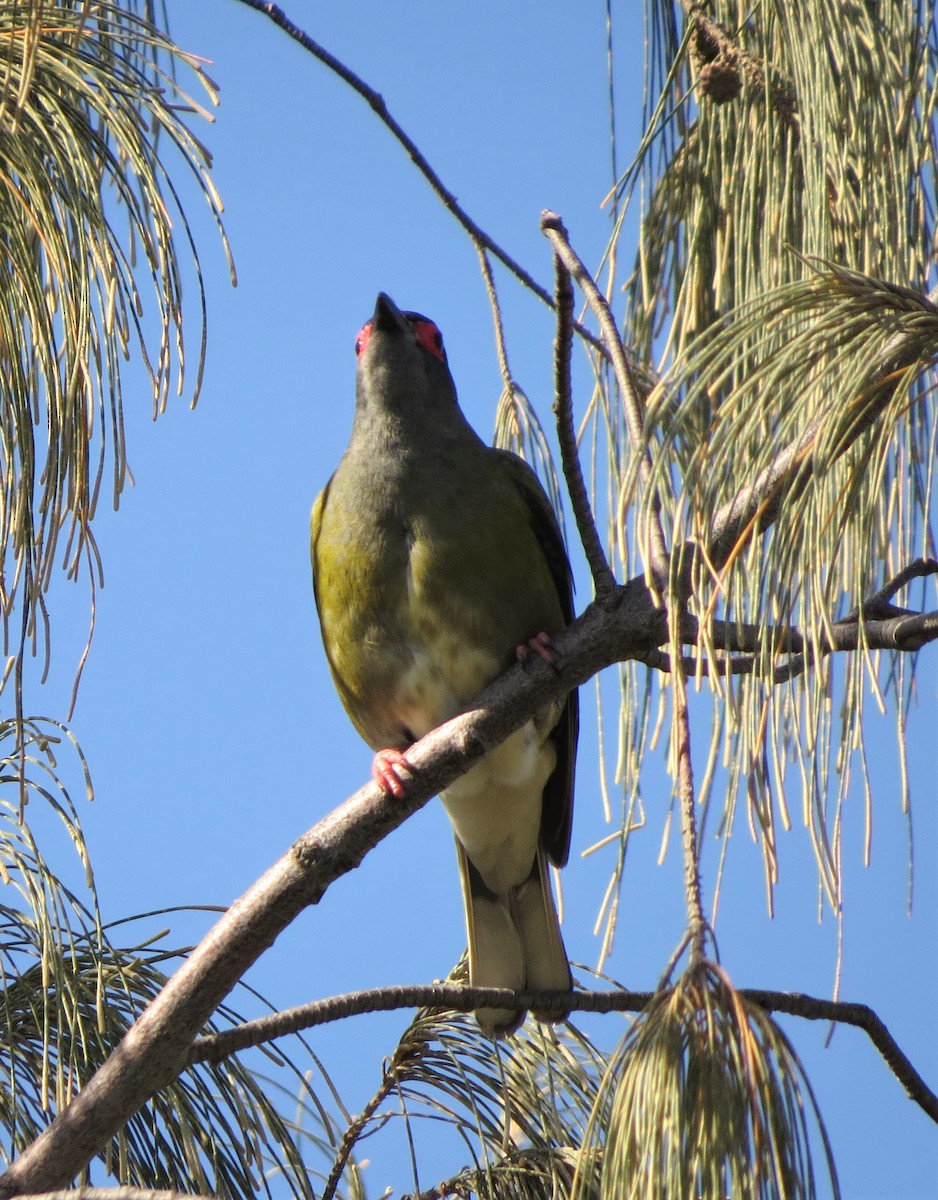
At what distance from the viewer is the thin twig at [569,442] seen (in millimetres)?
1848

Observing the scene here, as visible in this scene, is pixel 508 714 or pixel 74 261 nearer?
pixel 74 261

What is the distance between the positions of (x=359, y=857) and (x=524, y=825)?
4.37 feet

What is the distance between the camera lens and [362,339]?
370cm

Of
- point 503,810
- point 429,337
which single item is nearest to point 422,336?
point 429,337

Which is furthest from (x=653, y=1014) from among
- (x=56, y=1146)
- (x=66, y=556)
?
(x=66, y=556)

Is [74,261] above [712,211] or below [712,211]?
below

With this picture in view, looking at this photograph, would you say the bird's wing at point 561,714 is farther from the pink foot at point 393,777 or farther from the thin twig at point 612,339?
the thin twig at point 612,339

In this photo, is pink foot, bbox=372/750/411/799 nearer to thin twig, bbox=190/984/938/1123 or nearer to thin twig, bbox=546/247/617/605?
thin twig, bbox=190/984/938/1123

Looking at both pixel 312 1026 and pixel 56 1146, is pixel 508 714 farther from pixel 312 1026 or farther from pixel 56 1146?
pixel 56 1146

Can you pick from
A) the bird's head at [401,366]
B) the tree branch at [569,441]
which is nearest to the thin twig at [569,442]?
the tree branch at [569,441]

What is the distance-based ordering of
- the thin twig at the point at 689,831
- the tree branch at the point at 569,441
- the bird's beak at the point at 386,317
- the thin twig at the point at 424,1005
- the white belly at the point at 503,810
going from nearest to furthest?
the thin twig at the point at 689,831, the tree branch at the point at 569,441, the thin twig at the point at 424,1005, the white belly at the point at 503,810, the bird's beak at the point at 386,317

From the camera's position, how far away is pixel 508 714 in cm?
219

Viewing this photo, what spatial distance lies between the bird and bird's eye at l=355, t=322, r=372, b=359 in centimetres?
8

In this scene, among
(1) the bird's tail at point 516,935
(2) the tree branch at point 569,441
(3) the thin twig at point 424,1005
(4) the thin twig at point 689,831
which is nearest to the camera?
(4) the thin twig at point 689,831
